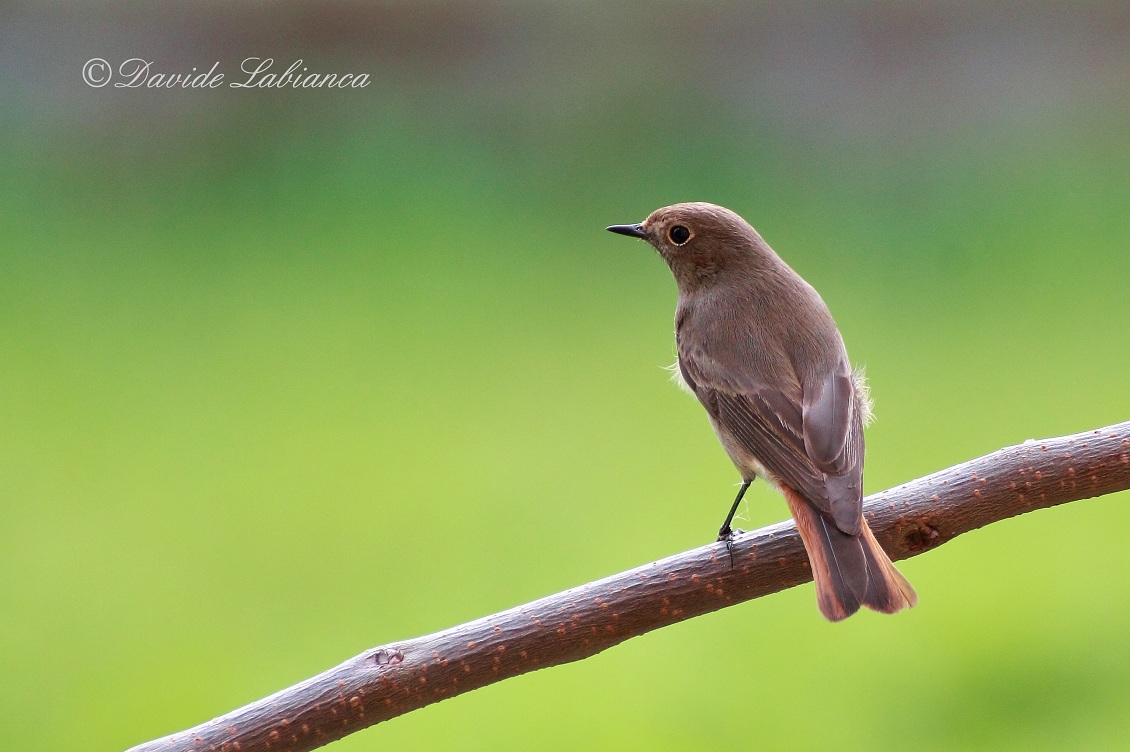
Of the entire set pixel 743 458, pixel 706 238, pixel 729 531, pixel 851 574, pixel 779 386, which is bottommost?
pixel 851 574

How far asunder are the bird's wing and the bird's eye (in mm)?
275

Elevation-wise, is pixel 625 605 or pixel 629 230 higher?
pixel 629 230

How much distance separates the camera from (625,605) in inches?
80.0

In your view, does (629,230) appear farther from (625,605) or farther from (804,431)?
(625,605)

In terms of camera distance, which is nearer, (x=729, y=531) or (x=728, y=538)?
(x=728, y=538)

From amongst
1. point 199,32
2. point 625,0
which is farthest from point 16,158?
point 625,0

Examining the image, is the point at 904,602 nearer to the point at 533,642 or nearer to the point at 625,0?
the point at 533,642

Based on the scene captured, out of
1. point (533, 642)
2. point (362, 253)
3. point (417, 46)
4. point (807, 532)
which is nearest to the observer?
point (533, 642)

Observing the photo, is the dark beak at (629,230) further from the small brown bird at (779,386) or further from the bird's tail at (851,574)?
the bird's tail at (851,574)

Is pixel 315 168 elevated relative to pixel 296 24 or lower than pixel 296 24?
lower

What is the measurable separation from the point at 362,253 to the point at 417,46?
1.26 metres

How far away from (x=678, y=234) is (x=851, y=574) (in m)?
0.97

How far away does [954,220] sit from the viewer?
634cm

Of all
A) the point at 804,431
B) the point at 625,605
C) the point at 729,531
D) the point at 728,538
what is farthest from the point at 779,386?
the point at 625,605
